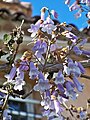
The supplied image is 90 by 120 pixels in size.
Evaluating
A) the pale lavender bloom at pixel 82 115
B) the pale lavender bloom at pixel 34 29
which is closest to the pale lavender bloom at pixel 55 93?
the pale lavender bloom at pixel 34 29

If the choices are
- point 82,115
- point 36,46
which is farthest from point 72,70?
point 82,115

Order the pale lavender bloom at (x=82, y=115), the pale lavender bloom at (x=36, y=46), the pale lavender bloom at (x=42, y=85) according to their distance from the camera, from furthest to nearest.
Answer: the pale lavender bloom at (x=82, y=115)
the pale lavender bloom at (x=36, y=46)
the pale lavender bloom at (x=42, y=85)

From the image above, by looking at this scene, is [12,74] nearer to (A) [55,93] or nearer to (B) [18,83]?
(B) [18,83]

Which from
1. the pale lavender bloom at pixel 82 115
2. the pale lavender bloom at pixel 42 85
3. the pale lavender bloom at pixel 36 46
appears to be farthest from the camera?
the pale lavender bloom at pixel 82 115

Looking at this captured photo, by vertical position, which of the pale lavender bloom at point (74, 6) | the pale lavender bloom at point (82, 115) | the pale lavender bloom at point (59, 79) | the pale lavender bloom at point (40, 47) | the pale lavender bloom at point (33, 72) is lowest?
the pale lavender bloom at point (59, 79)

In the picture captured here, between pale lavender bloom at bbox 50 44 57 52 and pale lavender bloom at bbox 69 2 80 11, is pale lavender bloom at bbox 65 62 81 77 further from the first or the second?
pale lavender bloom at bbox 69 2 80 11

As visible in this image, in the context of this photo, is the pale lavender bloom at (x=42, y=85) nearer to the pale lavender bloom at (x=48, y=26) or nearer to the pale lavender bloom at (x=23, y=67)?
the pale lavender bloom at (x=23, y=67)

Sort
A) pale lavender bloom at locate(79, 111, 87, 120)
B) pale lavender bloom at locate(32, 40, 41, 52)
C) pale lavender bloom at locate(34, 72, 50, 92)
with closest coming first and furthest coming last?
pale lavender bloom at locate(34, 72, 50, 92), pale lavender bloom at locate(32, 40, 41, 52), pale lavender bloom at locate(79, 111, 87, 120)

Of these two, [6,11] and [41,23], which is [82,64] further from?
[6,11]

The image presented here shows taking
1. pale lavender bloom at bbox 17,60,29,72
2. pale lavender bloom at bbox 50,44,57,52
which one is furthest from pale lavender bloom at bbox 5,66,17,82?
pale lavender bloom at bbox 50,44,57,52
